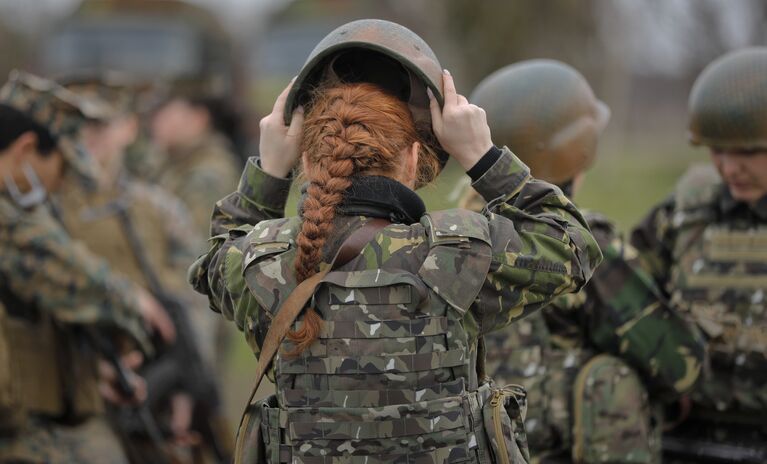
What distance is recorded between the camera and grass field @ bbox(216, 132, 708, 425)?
9617 mm

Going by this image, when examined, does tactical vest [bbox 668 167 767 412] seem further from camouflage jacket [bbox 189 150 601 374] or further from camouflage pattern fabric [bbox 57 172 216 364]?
camouflage pattern fabric [bbox 57 172 216 364]

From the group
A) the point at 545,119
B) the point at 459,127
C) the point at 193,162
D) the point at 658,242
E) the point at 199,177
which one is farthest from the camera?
the point at 193,162

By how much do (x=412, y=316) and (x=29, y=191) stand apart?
2.43 m

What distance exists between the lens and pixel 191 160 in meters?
9.45

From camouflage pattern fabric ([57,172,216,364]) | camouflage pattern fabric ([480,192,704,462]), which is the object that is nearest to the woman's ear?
camouflage pattern fabric ([57,172,216,364])

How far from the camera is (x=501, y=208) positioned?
8.48 ft

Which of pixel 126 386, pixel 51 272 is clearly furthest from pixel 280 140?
pixel 126 386

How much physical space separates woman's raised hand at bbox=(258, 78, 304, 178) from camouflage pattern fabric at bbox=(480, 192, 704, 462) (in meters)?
1.11

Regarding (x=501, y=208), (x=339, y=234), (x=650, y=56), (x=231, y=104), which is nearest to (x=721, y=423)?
(x=501, y=208)

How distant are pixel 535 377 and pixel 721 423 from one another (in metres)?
1.02

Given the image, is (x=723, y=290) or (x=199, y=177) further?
(x=199, y=177)

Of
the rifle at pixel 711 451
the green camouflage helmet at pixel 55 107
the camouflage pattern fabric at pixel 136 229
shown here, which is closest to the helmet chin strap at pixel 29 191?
the green camouflage helmet at pixel 55 107

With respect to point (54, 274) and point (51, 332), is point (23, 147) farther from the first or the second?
point (51, 332)

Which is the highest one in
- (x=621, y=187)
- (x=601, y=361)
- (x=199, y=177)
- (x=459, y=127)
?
(x=621, y=187)
